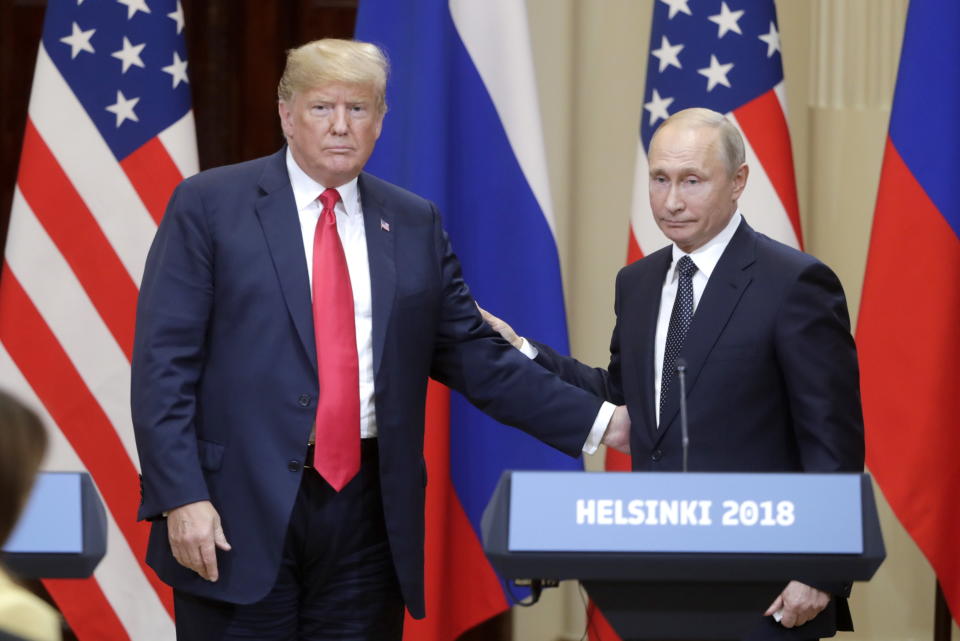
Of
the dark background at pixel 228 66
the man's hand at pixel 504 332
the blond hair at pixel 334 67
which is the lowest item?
the man's hand at pixel 504 332

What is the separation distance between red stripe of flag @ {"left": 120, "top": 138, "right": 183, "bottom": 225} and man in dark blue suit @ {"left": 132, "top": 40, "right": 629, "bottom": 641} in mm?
1230

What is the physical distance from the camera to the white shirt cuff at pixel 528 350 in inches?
116

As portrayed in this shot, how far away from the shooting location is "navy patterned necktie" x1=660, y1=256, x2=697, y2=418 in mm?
2508

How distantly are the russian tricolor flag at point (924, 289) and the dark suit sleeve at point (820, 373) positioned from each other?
1183 millimetres

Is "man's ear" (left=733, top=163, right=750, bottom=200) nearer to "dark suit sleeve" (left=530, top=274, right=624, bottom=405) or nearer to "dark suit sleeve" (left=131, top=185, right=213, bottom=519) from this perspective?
"dark suit sleeve" (left=530, top=274, right=624, bottom=405)

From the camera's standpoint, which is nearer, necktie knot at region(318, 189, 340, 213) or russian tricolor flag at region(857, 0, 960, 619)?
necktie knot at region(318, 189, 340, 213)

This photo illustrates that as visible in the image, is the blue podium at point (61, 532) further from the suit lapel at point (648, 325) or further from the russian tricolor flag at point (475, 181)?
the russian tricolor flag at point (475, 181)

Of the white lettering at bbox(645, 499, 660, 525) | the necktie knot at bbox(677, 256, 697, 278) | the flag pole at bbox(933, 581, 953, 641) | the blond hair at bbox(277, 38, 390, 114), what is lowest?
the flag pole at bbox(933, 581, 953, 641)

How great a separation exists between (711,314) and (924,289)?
1.31 meters

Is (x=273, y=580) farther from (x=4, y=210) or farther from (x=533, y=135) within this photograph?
(x=4, y=210)

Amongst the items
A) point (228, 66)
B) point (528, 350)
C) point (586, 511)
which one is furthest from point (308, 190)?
point (228, 66)

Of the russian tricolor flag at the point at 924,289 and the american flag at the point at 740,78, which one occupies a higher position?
the american flag at the point at 740,78

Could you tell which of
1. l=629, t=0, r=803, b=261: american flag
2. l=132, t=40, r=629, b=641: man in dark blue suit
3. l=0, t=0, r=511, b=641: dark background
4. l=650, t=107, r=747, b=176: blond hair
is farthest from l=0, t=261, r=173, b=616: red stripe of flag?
l=650, t=107, r=747, b=176: blond hair

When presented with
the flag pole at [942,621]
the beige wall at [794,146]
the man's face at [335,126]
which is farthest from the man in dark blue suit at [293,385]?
the flag pole at [942,621]
